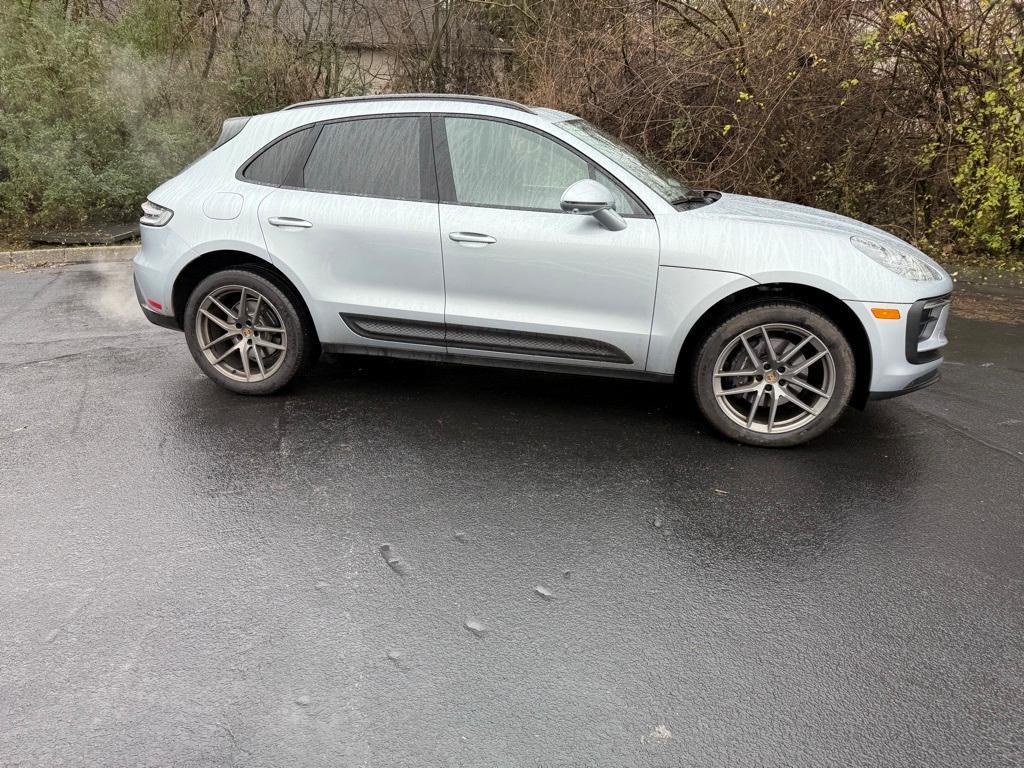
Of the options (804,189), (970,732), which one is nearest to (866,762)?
(970,732)

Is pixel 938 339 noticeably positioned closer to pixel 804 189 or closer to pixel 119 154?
pixel 804 189

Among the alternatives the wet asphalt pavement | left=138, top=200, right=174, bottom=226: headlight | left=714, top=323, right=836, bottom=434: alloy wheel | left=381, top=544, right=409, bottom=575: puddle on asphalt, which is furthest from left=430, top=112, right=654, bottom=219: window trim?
left=381, top=544, right=409, bottom=575: puddle on asphalt

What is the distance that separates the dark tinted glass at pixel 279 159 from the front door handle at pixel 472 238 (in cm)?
115

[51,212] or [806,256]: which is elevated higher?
[806,256]

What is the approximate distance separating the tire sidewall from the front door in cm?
98

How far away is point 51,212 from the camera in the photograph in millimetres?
10445

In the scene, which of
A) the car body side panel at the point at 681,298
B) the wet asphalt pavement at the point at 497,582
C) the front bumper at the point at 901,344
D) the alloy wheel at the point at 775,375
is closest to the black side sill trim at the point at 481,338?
the car body side panel at the point at 681,298

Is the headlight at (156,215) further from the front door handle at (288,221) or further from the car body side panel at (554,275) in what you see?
the car body side panel at (554,275)

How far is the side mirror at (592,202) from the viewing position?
4238mm

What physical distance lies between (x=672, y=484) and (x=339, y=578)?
1.74 metres

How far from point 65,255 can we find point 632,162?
7838 mm

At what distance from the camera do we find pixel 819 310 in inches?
173

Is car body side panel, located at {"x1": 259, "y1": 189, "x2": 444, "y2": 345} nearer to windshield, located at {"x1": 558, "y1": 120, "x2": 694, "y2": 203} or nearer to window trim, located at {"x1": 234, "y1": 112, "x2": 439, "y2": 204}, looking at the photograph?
window trim, located at {"x1": 234, "y1": 112, "x2": 439, "y2": 204}

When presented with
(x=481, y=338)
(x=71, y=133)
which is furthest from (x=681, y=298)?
(x=71, y=133)
